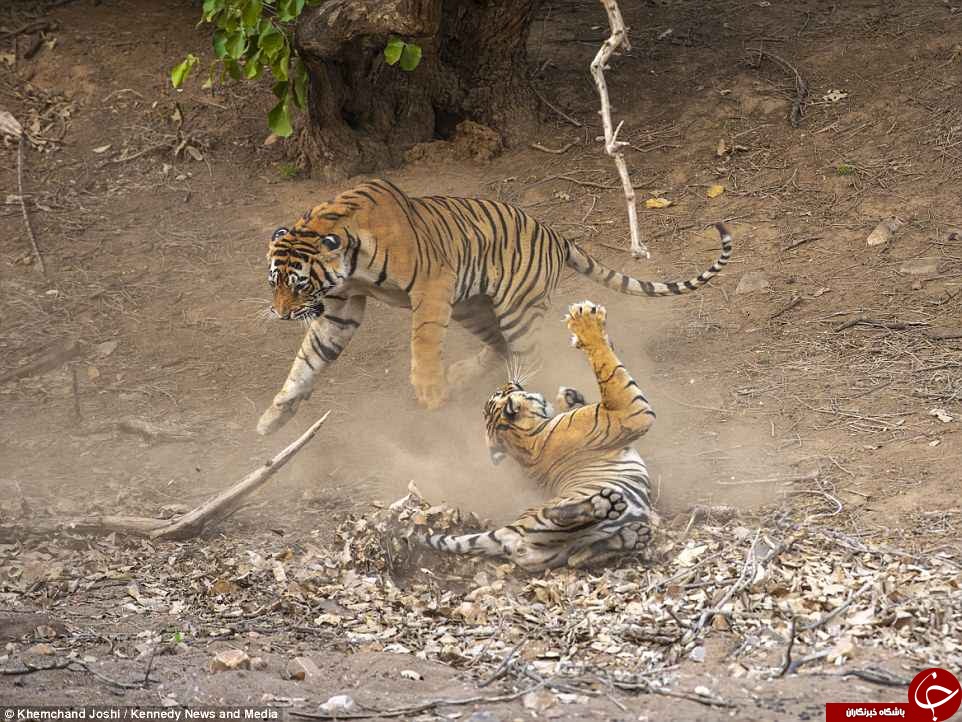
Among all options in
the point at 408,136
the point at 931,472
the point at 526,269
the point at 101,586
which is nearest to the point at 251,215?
the point at 408,136

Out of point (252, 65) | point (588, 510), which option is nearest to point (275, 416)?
point (252, 65)

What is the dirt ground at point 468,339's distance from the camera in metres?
4.31

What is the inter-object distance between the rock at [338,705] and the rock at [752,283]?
15.1 ft

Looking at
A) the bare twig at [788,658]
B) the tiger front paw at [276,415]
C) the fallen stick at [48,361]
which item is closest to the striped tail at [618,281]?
the tiger front paw at [276,415]

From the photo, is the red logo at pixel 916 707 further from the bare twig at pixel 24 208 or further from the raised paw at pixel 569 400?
the bare twig at pixel 24 208

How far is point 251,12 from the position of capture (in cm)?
600

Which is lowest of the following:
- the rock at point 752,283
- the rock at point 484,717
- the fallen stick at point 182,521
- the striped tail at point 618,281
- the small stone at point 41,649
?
the rock at point 484,717

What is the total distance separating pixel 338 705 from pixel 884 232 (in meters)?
5.36

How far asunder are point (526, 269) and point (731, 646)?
3.09 metres

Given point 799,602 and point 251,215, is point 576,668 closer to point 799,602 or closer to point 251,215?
point 799,602

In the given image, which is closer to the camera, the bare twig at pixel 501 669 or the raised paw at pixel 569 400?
the bare twig at pixel 501 669

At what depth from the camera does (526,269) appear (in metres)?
6.73

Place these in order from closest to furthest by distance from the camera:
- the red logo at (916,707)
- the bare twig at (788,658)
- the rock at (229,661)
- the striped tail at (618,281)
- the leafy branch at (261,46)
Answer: the red logo at (916,707) < the bare twig at (788,658) < the rock at (229,661) < the leafy branch at (261,46) < the striped tail at (618,281)

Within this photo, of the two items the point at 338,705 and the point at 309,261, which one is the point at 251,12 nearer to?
the point at 309,261
